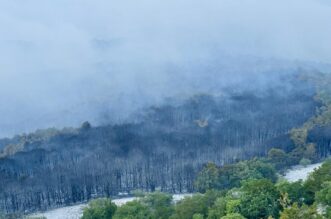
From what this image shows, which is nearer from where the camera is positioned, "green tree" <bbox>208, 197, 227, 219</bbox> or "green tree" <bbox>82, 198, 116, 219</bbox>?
"green tree" <bbox>208, 197, 227, 219</bbox>

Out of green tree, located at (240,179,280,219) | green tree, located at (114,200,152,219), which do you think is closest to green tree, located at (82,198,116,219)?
green tree, located at (114,200,152,219)

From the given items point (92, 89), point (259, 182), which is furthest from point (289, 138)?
point (92, 89)

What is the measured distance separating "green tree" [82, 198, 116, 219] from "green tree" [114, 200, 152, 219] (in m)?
2.25

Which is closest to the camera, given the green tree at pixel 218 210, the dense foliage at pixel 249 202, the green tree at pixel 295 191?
the dense foliage at pixel 249 202

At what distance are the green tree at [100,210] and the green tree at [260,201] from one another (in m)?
13.9

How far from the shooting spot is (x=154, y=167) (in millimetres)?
76938

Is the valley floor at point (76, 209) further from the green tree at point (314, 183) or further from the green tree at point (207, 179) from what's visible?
the green tree at point (314, 183)

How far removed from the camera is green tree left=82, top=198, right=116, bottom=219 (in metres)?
57.2

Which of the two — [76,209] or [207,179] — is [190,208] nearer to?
[207,179]

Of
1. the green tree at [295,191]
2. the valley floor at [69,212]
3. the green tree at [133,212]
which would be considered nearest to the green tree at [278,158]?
the valley floor at [69,212]

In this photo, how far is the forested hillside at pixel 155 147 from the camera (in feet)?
237

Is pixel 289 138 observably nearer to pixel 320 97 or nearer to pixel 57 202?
pixel 320 97

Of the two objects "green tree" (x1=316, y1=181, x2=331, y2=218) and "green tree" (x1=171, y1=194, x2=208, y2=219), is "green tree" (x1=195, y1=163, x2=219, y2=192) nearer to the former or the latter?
"green tree" (x1=171, y1=194, x2=208, y2=219)

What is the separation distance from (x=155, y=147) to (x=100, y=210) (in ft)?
85.1
